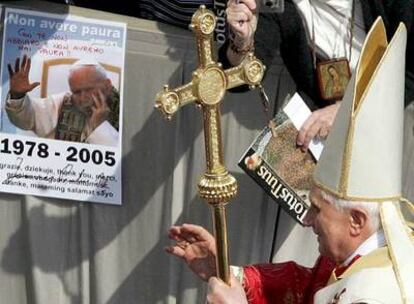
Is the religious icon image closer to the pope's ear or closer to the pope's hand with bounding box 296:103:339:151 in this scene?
the pope's hand with bounding box 296:103:339:151

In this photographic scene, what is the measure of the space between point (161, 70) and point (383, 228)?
3.76ft

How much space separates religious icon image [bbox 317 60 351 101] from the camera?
3.18m

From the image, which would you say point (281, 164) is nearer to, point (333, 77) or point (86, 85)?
point (333, 77)

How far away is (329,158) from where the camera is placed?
246cm

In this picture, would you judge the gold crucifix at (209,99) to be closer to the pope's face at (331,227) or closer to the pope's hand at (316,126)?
the pope's face at (331,227)

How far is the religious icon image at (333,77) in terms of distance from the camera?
318 centimetres

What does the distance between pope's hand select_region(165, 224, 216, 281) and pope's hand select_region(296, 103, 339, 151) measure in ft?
1.90

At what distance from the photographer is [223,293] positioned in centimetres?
251

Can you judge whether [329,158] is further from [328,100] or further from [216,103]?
[328,100]

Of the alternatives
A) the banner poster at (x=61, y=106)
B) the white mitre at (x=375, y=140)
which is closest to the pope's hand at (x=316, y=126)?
the banner poster at (x=61, y=106)

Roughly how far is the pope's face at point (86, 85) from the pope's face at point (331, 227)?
3.44 ft

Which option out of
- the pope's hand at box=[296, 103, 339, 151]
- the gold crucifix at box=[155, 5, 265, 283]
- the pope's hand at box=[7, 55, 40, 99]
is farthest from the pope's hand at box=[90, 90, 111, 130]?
the gold crucifix at box=[155, 5, 265, 283]

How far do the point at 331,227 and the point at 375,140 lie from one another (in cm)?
20

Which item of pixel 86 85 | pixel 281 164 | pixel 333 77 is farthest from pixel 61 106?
pixel 333 77
